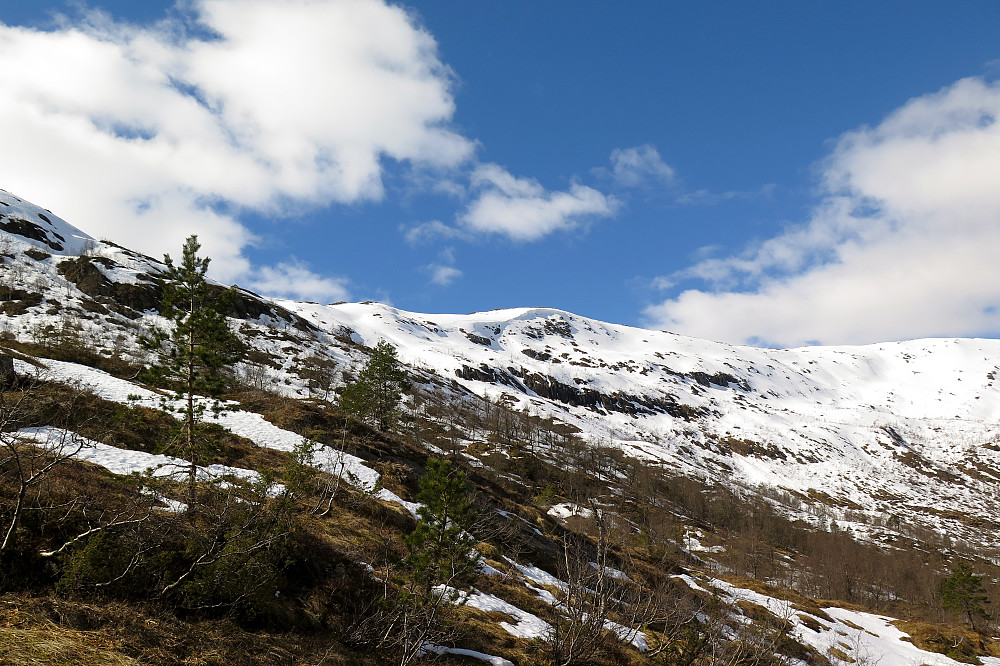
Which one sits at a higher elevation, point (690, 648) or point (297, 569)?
point (690, 648)

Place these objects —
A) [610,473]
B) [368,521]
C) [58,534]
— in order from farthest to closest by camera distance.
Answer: [610,473] → [368,521] → [58,534]

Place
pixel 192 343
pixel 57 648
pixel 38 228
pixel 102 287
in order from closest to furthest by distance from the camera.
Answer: pixel 57 648 → pixel 192 343 → pixel 102 287 → pixel 38 228

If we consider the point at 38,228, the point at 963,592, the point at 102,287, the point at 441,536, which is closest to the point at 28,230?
the point at 38,228

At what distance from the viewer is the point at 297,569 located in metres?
13.7

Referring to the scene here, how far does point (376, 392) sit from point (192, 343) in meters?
29.2

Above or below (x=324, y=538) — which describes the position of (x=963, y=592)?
above

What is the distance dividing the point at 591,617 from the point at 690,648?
4.90m

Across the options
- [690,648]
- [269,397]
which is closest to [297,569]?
[690,648]

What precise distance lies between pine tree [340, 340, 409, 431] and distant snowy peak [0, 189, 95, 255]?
327 ft

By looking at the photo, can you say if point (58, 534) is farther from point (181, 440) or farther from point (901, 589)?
→ point (901, 589)

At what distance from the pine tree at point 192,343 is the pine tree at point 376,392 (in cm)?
2326

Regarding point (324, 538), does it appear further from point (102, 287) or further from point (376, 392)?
point (102, 287)

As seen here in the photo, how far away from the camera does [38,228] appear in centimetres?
10219

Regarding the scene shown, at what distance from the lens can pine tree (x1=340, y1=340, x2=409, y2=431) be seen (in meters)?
40.1
